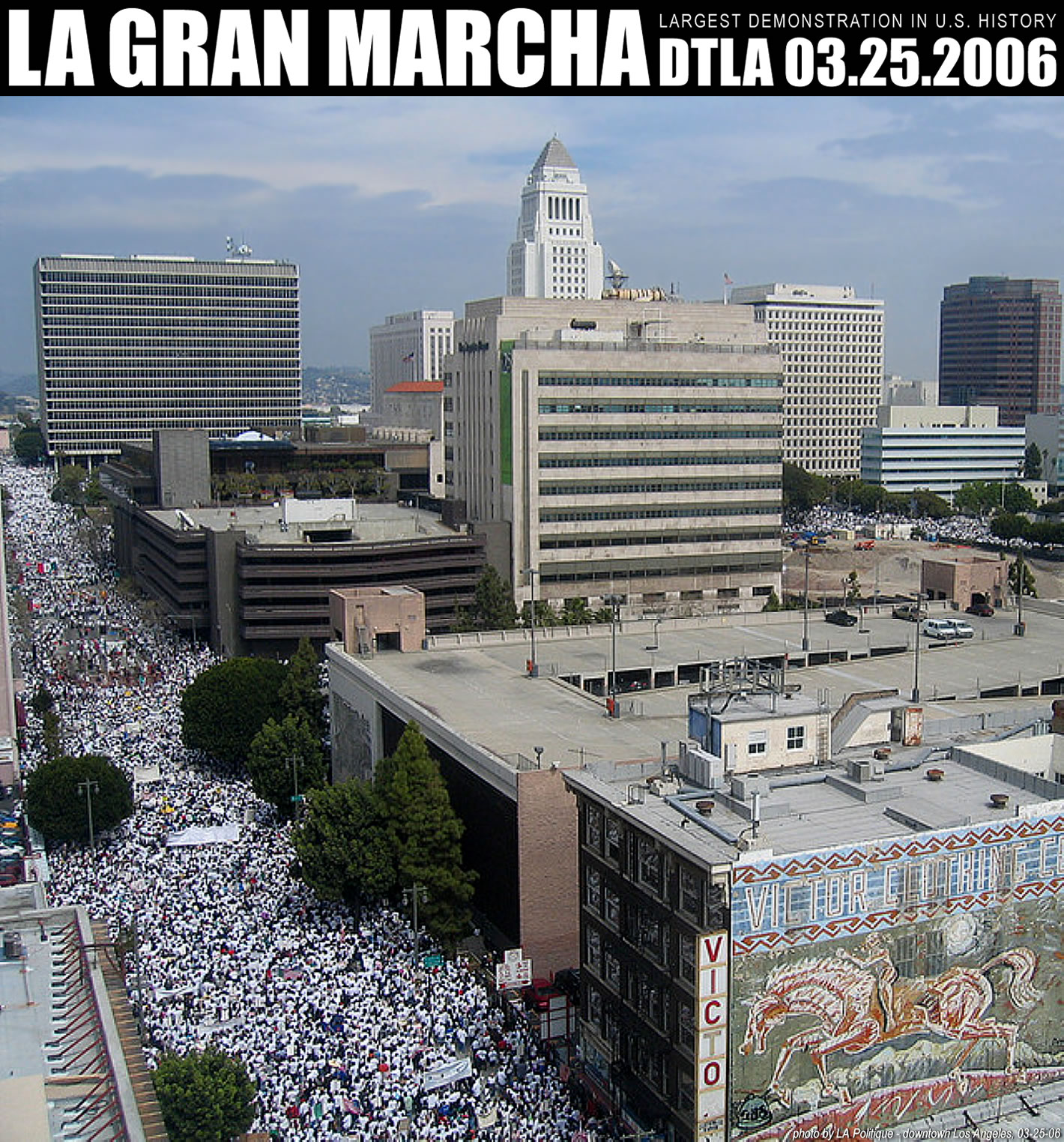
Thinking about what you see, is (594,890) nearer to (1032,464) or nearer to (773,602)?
(773,602)

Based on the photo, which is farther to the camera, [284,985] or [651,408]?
[651,408]

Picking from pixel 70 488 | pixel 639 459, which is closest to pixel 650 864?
pixel 639 459

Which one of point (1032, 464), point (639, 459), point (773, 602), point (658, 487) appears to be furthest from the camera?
point (1032, 464)

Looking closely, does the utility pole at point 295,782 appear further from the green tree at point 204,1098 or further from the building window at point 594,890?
the green tree at point 204,1098

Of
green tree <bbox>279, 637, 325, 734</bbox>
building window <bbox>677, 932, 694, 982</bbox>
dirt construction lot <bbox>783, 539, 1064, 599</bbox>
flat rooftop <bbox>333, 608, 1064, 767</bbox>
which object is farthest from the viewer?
dirt construction lot <bbox>783, 539, 1064, 599</bbox>

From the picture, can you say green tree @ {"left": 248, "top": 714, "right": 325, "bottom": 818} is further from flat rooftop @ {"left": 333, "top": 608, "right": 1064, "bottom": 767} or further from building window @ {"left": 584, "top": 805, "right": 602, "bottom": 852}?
building window @ {"left": 584, "top": 805, "right": 602, "bottom": 852}

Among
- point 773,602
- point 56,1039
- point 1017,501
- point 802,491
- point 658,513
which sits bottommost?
point 56,1039

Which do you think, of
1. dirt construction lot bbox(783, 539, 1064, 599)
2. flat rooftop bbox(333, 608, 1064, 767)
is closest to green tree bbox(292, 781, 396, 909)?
flat rooftop bbox(333, 608, 1064, 767)

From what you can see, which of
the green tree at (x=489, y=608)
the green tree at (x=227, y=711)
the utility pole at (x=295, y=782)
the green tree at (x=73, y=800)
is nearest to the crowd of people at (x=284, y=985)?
the green tree at (x=73, y=800)
